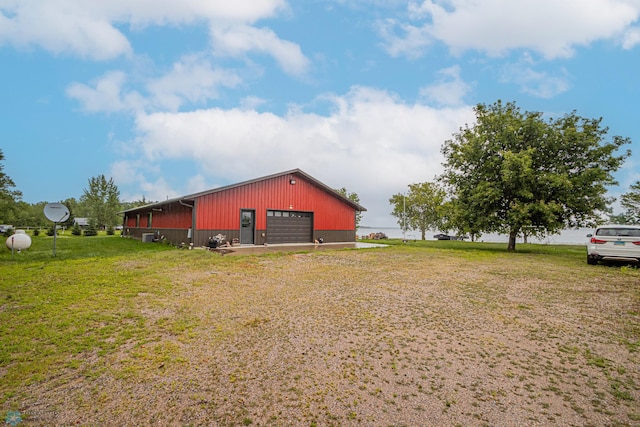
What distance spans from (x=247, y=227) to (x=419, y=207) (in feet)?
112

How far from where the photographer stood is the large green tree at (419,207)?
3997 centimetres

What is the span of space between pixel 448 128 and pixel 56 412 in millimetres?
24396

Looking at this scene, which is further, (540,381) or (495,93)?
(495,93)

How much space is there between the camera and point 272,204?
57.8 feet

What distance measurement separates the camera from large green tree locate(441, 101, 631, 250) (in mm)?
15805

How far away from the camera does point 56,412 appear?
2.36 m

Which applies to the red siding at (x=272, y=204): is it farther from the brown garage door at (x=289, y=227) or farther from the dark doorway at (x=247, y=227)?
the brown garage door at (x=289, y=227)

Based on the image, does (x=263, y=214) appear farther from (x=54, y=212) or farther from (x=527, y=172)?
(x=527, y=172)

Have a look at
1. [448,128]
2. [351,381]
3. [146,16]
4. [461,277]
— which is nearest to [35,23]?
[146,16]

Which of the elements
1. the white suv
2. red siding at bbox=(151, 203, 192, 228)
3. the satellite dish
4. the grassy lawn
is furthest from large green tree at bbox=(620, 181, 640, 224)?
the satellite dish

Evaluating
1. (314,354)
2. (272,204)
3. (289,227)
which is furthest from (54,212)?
(314,354)

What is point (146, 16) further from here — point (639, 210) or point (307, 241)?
point (639, 210)

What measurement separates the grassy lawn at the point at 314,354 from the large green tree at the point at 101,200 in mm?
41450

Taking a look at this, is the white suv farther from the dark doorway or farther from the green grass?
the dark doorway
